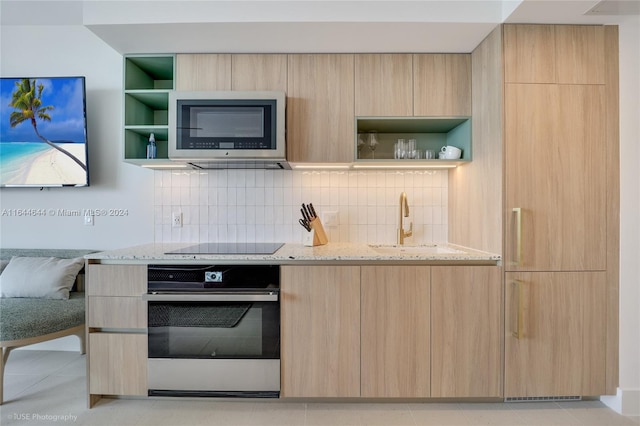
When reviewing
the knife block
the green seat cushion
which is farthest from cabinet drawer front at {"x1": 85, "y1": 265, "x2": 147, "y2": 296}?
the knife block

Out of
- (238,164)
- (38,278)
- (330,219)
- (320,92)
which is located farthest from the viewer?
(330,219)

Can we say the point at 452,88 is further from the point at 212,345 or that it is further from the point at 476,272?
the point at 212,345

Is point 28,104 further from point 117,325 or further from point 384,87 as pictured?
point 384,87

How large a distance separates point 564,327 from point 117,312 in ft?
8.03

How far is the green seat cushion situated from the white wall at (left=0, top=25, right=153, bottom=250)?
54 cm

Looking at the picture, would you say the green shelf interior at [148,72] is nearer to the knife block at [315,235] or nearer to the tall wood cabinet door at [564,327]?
the knife block at [315,235]

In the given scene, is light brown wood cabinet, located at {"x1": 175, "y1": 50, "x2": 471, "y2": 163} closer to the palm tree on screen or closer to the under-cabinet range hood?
the under-cabinet range hood

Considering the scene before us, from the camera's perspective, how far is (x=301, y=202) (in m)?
2.57

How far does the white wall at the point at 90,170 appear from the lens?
2586 millimetres

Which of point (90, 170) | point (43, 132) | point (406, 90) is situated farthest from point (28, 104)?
point (406, 90)

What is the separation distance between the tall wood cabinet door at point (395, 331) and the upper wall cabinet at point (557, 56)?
1211 mm

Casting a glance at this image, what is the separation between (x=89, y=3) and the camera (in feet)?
6.12

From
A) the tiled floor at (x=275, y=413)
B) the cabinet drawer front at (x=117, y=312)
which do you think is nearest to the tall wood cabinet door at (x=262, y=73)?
the cabinet drawer front at (x=117, y=312)

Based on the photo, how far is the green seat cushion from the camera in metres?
1.90
